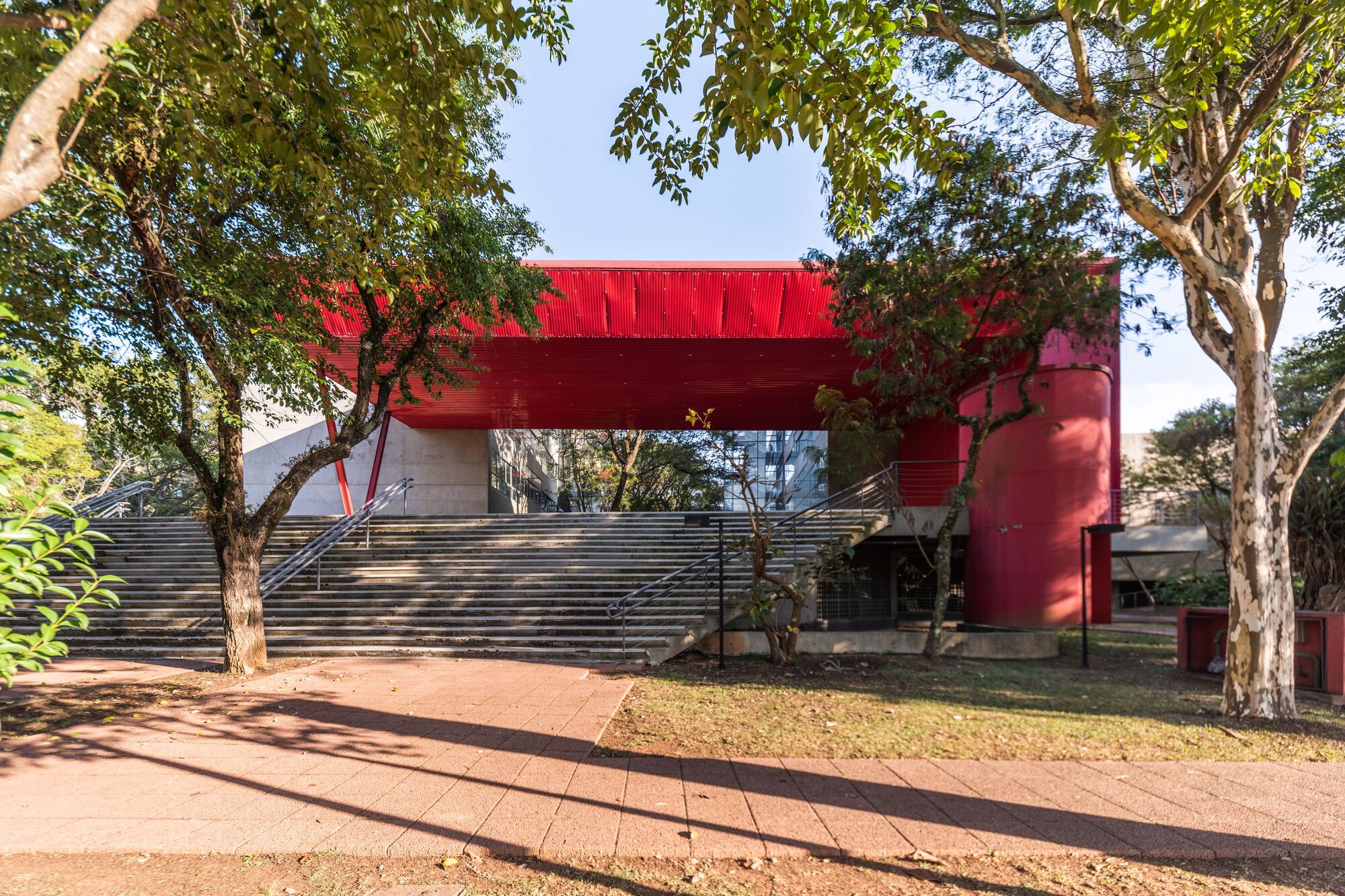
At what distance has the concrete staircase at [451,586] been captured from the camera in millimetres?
11078

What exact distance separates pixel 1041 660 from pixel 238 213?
41.0 feet

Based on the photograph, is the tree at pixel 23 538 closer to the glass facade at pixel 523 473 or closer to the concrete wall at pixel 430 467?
the glass facade at pixel 523 473

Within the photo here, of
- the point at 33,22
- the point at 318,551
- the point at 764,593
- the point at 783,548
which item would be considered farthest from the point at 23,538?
the point at 318,551

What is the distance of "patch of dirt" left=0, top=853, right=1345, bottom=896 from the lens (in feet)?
11.0

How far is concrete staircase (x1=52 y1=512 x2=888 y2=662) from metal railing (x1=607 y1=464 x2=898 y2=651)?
61 millimetres

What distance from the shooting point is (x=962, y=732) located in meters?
6.39

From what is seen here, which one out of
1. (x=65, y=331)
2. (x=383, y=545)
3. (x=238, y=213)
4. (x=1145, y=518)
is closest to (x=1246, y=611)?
(x=238, y=213)

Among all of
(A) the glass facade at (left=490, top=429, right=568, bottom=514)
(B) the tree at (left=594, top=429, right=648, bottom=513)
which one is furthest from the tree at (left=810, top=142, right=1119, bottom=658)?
(B) the tree at (left=594, top=429, right=648, bottom=513)

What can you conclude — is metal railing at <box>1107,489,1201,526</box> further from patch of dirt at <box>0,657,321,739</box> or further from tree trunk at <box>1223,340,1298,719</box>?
patch of dirt at <box>0,657,321,739</box>

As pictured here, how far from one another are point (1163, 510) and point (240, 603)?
22.8m

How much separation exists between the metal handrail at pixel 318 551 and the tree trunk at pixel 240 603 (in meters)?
3.55

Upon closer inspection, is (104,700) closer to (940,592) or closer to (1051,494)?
(940,592)

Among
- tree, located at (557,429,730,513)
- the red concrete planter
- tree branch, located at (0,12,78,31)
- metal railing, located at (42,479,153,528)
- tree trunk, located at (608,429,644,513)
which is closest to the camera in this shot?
tree branch, located at (0,12,78,31)

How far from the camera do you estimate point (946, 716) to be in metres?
7.10
